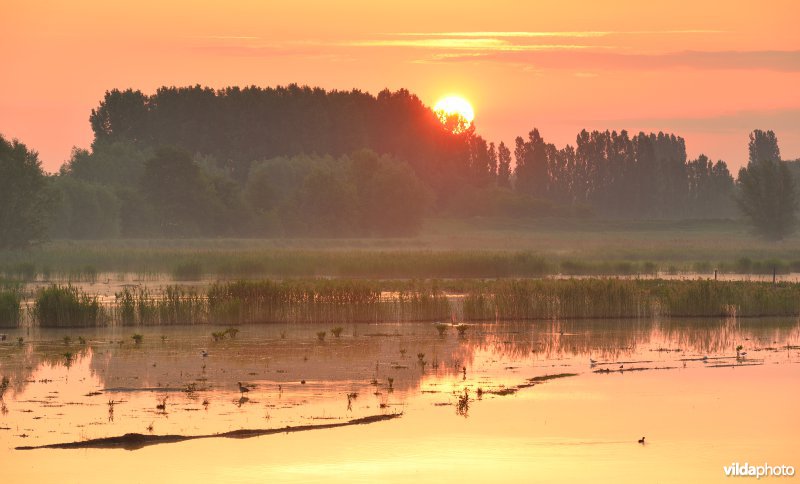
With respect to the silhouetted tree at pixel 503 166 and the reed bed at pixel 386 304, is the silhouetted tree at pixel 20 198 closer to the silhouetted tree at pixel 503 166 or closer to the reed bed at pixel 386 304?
the reed bed at pixel 386 304

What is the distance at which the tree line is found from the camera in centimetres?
11256

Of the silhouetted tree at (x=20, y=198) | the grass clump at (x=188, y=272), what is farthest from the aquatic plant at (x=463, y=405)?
the silhouetted tree at (x=20, y=198)

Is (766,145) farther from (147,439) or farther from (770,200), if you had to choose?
(147,439)

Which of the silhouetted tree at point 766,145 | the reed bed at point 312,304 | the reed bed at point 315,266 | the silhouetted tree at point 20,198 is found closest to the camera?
the reed bed at point 312,304

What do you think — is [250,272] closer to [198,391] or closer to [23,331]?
[23,331]

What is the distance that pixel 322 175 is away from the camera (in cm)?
12050

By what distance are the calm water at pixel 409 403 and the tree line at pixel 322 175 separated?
51.1m

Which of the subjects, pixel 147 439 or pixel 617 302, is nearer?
pixel 147 439

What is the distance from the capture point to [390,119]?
16800cm

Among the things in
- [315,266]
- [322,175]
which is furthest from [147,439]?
[322,175]

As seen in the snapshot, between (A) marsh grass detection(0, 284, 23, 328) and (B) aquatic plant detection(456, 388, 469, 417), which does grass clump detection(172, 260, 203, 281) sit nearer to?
(A) marsh grass detection(0, 284, 23, 328)

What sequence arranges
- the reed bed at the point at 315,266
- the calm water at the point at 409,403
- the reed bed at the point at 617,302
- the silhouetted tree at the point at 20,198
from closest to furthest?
1. the calm water at the point at 409,403
2. the reed bed at the point at 617,302
3. the reed bed at the point at 315,266
4. the silhouetted tree at the point at 20,198

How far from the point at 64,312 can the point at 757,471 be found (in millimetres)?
23968

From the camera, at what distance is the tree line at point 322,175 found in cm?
11256
